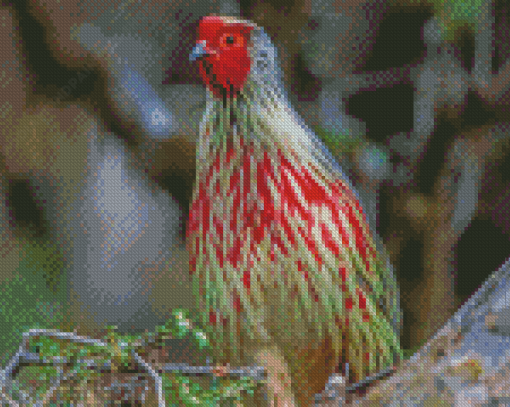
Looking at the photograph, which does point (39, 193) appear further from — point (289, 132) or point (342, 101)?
point (342, 101)

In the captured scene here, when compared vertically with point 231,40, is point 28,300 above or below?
below

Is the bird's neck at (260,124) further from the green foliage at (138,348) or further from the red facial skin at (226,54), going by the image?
the green foliage at (138,348)

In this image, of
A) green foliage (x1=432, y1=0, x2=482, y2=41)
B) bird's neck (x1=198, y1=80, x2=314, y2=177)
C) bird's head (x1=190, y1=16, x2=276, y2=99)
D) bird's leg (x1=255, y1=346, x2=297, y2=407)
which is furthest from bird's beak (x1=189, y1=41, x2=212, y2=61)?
bird's leg (x1=255, y1=346, x2=297, y2=407)

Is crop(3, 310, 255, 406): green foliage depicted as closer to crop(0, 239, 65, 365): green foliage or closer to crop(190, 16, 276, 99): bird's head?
crop(0, 239, 65, 365): green foliage

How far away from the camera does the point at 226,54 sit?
5.74ft

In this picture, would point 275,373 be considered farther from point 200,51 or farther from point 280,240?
point 200,51

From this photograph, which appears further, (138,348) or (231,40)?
(138,348)

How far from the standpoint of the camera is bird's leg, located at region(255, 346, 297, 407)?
1.81 meters

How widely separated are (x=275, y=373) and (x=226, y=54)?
0.90m

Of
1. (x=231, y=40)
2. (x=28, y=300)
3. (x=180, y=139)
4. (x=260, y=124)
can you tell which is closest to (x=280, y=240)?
(x=260, y=124)

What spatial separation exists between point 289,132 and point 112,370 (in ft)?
2.73

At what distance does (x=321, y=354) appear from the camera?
182cm

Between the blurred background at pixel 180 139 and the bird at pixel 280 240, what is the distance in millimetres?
59

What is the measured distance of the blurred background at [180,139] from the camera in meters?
1.86
